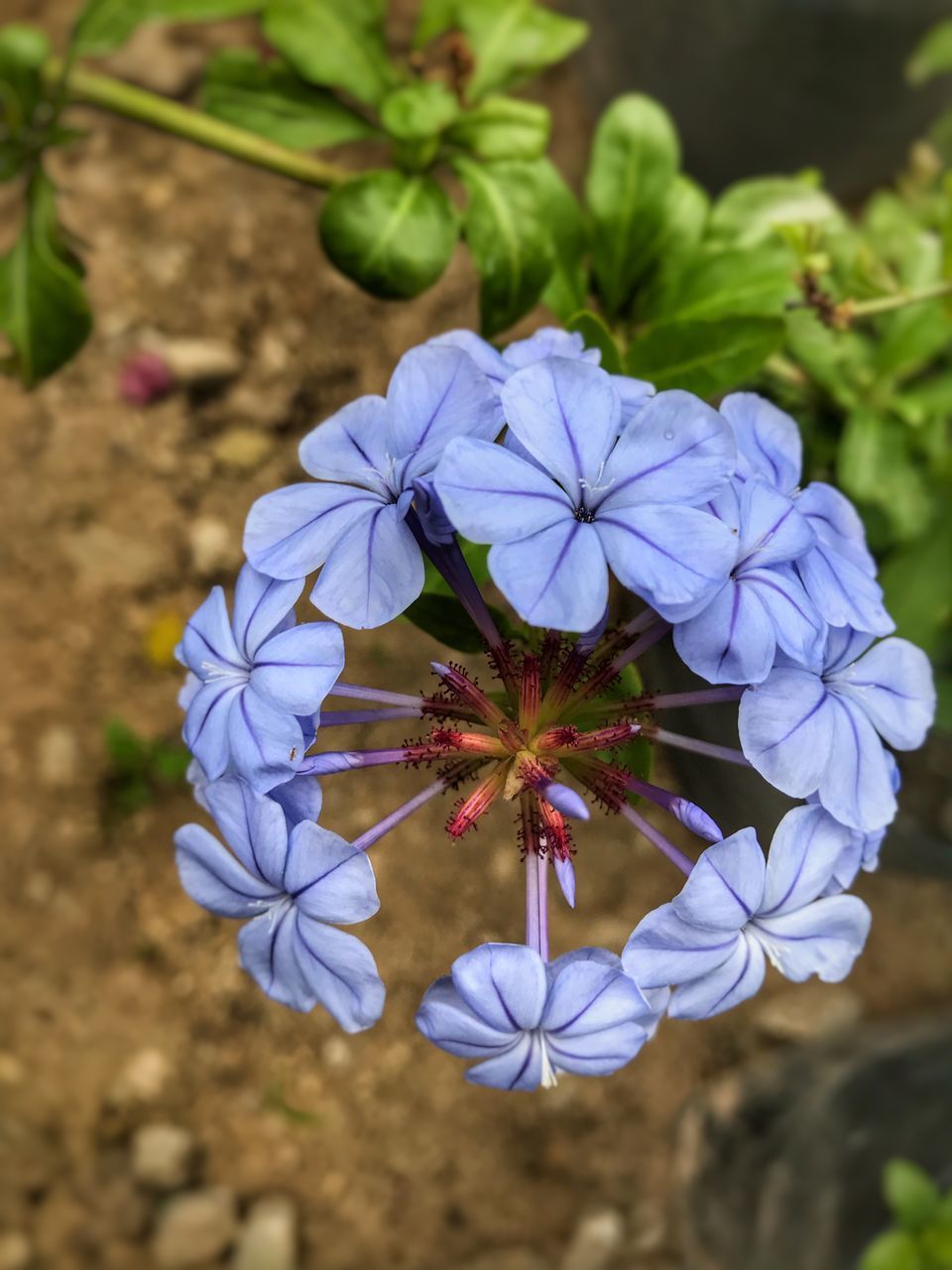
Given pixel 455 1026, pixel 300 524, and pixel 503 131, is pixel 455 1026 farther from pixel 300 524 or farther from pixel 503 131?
pixel 503 131

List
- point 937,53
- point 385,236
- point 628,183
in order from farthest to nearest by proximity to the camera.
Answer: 1. point 937,53
2. point 628,183
3. point 385,236

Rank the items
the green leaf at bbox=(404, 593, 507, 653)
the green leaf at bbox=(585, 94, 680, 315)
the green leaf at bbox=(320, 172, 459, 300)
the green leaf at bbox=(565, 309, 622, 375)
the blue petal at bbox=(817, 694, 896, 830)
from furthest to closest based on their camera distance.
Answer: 1. the green leaf at bbox=(585, 94, 680, 315)
2. the green leaf at bbox=(320, 172, 459, 300)
3. the green leaf at bbox=(565, 309, 622, 375)
4. the green leaf at bbox=(404, 593, 507, 653)
5. the blue petal at bbox=(817, 694, 896, 830)

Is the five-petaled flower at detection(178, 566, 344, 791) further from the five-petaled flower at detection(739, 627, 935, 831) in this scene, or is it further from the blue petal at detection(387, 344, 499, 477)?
the five-petaled flower at detection(739, 627, 935, 831)

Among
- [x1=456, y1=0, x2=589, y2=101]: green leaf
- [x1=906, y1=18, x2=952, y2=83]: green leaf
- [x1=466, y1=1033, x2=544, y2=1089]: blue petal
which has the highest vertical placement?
[x1=906, y1=18, x2=952, y2=83]: green leaf

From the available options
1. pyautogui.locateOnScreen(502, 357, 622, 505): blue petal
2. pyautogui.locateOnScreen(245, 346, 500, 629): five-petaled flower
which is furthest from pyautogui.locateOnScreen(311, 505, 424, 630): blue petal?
pyautogui.locateOnScreen(502, 357, 622, 505): blue petal

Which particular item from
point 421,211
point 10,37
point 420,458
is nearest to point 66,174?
point 10,37

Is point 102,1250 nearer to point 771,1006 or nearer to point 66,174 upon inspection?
point 771,1006

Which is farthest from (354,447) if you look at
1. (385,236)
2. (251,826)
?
(385,236)

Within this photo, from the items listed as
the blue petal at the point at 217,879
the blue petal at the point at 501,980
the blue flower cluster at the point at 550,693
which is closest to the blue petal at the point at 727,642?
the blue flower cluster at the point at 550,693

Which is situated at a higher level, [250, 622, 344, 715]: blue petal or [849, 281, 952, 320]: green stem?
[849, 281, 952, 320]: green stem
